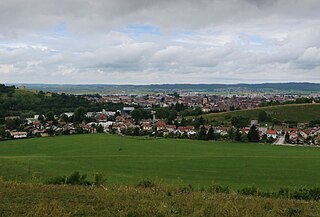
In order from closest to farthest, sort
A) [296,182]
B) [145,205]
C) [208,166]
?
[145,205]
[296,182]
[208,166]

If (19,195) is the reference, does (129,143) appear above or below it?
below

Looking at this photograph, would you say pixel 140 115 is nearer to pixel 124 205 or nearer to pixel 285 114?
pixel 285 114

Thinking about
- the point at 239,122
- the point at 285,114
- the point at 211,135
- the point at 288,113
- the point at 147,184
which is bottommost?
the point at 211,135

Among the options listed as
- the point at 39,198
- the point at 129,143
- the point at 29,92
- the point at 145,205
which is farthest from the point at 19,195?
the point at 29,92

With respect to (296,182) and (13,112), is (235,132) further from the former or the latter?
(13,112)

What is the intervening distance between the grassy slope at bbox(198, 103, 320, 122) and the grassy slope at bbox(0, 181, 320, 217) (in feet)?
303

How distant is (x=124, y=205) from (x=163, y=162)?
34665 millimetres

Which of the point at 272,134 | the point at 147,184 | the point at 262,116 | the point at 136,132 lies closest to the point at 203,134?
the point at 136,132

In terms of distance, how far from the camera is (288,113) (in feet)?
359

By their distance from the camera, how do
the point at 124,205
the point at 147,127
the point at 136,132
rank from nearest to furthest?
the point at 124,205
the point at 136,132
the point at 147,127

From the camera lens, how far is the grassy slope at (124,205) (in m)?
8.84

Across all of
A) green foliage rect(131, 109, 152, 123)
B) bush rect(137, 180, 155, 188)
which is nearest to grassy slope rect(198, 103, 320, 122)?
green foliage rect(131, 109, 152, 123)

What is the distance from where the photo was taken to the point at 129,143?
63.6 m

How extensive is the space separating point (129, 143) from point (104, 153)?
1160 centimetres
